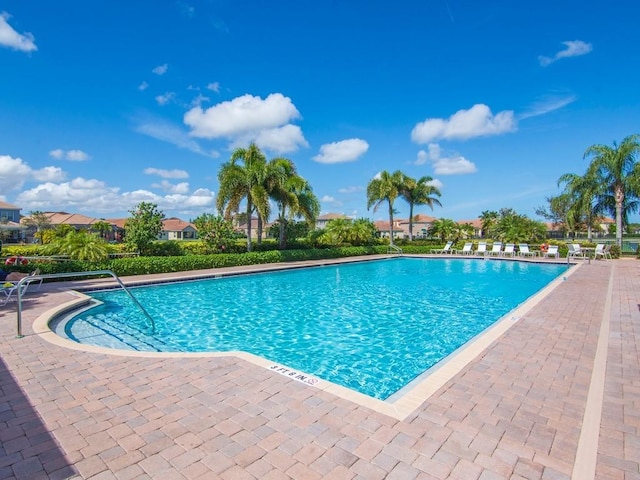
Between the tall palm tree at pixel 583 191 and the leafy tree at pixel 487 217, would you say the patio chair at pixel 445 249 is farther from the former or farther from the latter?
the leafy tree at pixel 487 217

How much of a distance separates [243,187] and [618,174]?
85.9 ft

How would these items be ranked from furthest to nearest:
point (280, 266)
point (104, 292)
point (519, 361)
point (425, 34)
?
1. point (280, 266)
2. point (425, 34)
3. point (104, 292)
4. point (519, 361)

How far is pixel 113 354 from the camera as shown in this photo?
5004mm

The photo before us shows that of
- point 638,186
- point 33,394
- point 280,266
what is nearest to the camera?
point 33,394

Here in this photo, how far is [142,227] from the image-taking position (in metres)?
15.9

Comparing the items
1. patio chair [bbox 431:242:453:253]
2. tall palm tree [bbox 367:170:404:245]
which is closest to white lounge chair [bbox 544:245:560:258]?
patio chair [bbox 431:242:453:253]

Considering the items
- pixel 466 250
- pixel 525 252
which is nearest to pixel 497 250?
pixel 525 252

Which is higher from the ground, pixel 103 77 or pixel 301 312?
pixel 103 77

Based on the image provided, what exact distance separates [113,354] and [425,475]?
14.4 feet

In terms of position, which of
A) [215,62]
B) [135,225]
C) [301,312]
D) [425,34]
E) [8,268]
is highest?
[425,34]

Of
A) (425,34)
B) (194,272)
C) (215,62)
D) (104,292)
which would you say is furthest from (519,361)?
(215,62)

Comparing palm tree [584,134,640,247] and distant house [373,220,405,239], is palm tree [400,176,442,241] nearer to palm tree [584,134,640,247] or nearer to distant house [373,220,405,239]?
palm tree [584,134,640,247]

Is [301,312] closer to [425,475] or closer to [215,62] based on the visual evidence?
[425,475]

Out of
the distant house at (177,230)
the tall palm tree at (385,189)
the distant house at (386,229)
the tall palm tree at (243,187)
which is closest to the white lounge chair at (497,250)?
the tall palm tree at (385,189)
